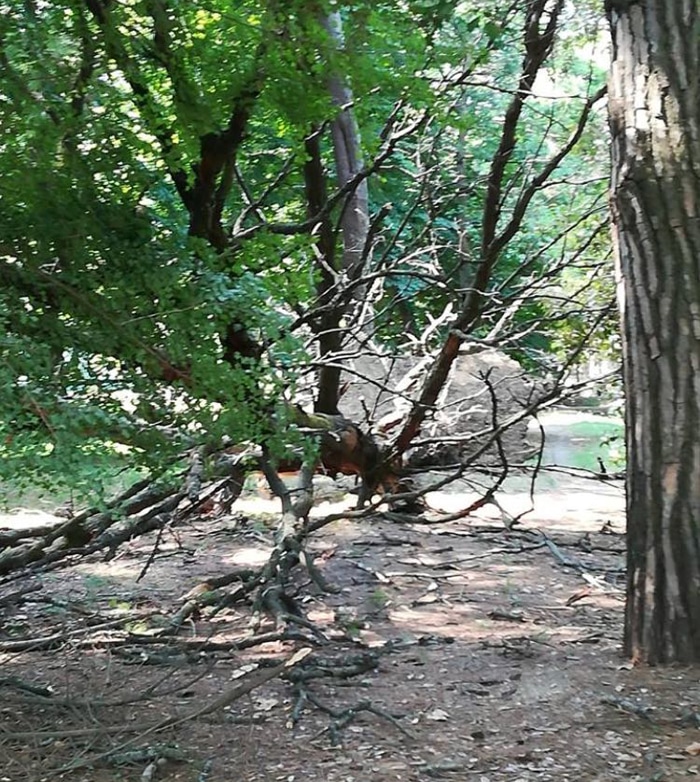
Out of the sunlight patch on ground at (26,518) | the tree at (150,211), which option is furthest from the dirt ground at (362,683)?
the sunlight patch on ground at (26,518)

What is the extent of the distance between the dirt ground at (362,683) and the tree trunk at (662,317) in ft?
1.18

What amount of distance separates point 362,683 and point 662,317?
83.2 inches

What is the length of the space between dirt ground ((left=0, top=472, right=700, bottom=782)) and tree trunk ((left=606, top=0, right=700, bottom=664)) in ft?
1.18

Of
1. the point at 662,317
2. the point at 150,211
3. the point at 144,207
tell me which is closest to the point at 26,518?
the point at 150,211

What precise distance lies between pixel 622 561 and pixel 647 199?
3.86m

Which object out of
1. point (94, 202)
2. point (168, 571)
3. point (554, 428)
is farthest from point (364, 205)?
point (554, 428)

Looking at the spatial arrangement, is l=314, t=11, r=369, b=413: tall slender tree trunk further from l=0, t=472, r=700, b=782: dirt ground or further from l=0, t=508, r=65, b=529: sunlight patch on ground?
l=0, t=508, r=65, b=529: sunlight patch on ground

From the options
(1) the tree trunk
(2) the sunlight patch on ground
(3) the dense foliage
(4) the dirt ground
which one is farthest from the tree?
(2) the sunlight patch on ground

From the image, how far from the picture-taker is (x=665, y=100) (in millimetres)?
3924

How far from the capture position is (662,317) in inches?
154

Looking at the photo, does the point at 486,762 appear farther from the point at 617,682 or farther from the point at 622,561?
the point at 622,561

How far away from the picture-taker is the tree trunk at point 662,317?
152 inches

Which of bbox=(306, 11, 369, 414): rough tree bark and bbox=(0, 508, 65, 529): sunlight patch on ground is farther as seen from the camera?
bbox=(0, 508, 65, 529): sunlight patch on ground

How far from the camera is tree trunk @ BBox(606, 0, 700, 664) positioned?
12.6 ft
